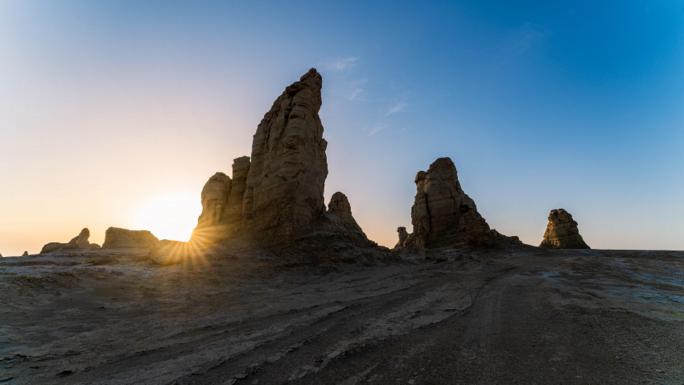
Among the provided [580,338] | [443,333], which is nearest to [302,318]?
[443,333]

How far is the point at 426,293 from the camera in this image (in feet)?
45.5

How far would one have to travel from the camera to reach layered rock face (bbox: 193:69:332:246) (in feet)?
85.0

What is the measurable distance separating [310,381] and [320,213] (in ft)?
77.1

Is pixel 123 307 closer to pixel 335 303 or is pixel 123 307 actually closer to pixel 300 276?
pixel 335 303

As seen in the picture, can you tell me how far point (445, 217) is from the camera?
170 feet

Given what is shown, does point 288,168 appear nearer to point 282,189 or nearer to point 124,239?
point 282,189

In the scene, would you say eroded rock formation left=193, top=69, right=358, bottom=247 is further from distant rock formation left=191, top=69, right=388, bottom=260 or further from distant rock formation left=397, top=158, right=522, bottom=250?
distant rock formation left=397, top=158, right=522, bottom=250

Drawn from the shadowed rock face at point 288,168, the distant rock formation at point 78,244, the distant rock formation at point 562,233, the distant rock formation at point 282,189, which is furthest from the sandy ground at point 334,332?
the distant rock formation at point 562,233

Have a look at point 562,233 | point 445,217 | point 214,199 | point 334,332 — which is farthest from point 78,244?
point 562,233

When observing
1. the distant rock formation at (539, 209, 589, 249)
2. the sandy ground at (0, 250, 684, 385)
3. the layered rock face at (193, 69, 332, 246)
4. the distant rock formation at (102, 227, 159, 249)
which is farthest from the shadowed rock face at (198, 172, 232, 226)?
the distant rock formation at (539, 209, 589, 249)

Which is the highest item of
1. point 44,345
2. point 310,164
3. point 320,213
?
point 310,164

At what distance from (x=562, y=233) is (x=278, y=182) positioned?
57.6 metres

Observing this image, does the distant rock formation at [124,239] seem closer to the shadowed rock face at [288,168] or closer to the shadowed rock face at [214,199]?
the shadowed rock face at [214,199]

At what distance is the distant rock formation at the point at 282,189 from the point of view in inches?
1009
